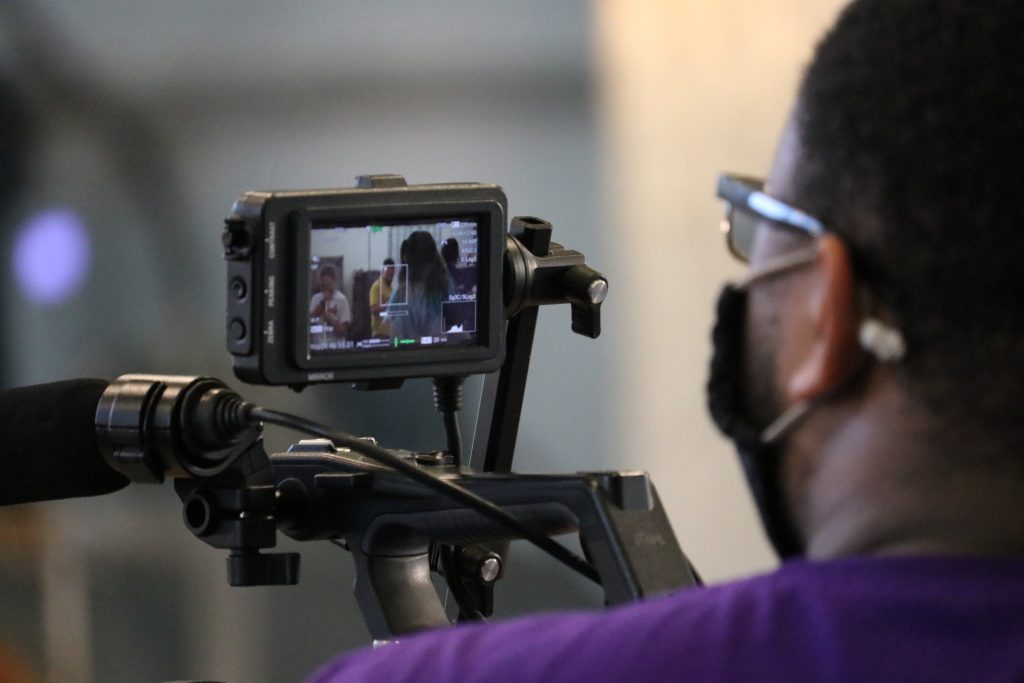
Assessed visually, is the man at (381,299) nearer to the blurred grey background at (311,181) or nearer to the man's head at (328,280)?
the man's head at (328,280)

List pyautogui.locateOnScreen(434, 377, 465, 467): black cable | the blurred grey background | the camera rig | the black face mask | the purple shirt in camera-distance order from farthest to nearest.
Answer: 1. the blurred grey background
2. pyautogui.locateOnScreen(434, 377, 465, 467): black cable
3. the camera rig
4. the black face mask
5. the purple shirt

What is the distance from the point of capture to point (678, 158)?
2.77m

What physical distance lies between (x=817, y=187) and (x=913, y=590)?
0.19 meters

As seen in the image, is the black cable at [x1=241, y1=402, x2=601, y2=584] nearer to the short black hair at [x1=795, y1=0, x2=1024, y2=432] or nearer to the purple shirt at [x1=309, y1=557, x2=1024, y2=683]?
the purple shirt at [x1=309, y1=557, x2=1024, y2=683]

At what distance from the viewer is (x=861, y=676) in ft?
1.77

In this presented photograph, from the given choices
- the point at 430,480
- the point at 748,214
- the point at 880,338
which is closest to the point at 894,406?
the point at 880,338

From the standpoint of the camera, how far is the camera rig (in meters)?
0.81

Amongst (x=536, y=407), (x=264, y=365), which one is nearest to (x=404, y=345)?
(x=264, y=365)

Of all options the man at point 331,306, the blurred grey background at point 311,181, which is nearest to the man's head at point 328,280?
the man at point 331,306

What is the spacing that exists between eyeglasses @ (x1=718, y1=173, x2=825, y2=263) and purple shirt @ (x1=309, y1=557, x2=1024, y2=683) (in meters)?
0.16

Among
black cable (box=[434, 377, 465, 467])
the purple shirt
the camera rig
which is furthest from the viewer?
black cable (box=[434, 377, 465, 467])

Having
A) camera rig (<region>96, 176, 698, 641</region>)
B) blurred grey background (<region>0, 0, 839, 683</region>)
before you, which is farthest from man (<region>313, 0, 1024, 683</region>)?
blurred grey background (<region>0, 0, 839, 683</region>)

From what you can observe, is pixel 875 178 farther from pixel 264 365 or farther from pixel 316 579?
pixel 316 579

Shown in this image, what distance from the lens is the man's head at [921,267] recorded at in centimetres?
57
